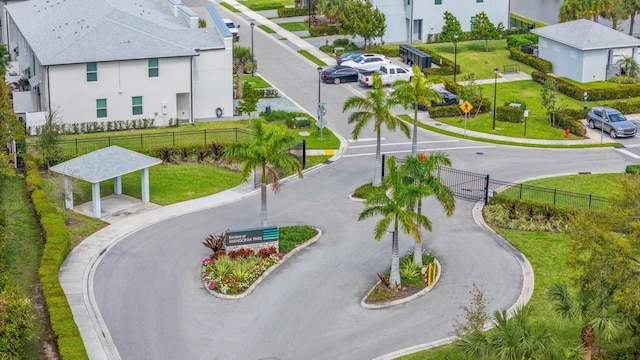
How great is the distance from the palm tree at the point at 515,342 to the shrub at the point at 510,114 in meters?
36.1

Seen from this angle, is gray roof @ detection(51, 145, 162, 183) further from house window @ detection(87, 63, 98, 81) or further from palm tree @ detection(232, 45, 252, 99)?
palm tree @ detection(232, 45, 252, 99)

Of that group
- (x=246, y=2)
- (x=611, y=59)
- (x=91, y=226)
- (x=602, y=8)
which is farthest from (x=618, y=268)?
(x=246, y=2)

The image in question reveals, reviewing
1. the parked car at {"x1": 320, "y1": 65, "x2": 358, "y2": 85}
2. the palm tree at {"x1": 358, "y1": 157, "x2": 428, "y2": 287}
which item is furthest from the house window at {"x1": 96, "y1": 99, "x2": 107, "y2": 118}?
the palm tree at {"x1": 358, "y1": 157, "x2": 428, "y2": 287}

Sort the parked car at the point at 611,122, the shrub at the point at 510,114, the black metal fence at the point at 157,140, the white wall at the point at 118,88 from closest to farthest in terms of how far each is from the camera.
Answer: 1. the black metal fence at the point at 157,140
2. the white wall at the point at 118,88
3. the parked car at the point at 611,122
4. the shrub at the point at 510,114

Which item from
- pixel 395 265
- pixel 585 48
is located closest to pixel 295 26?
pixel 585 48

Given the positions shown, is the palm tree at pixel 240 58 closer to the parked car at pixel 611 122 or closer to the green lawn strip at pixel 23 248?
the parked car at pixel 611 122

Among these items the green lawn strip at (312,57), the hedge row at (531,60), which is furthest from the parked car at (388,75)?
the hedge row at (531,60)

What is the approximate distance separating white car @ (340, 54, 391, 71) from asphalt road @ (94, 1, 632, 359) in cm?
2206

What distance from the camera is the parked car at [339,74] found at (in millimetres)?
75125

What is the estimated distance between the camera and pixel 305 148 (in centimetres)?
5869

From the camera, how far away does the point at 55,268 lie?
40.3 metres

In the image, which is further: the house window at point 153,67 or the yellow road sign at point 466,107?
the yellow road sign at point 466,107

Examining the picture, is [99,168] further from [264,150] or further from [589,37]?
[589,37]

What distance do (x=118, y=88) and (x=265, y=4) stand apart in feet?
135
